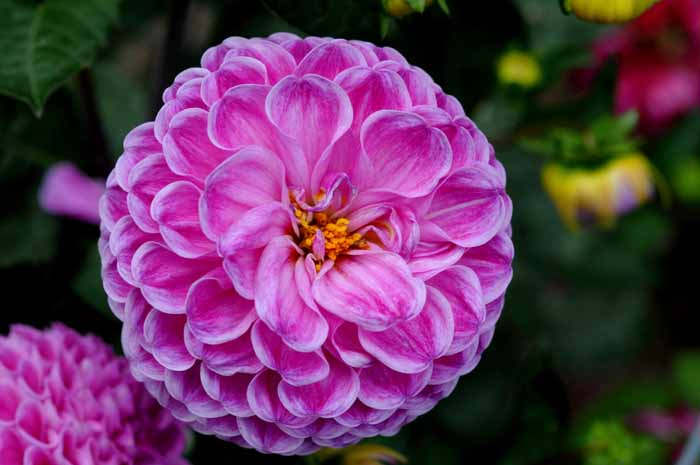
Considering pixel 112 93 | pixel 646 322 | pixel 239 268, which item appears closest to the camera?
pixel 239 268

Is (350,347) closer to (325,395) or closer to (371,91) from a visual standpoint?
(325,395)

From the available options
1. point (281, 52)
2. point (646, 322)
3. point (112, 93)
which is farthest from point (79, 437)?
point (646, 322)

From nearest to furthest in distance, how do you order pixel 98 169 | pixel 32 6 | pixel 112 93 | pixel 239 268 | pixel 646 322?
pixel 239 268 → pixel 32 6 → pixel 98 169 → pixel 112 93 → pixel 646 322

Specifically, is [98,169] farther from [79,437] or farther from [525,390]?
[525,390]

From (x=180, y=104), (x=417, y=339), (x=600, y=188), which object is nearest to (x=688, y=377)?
(x=600, y=188)

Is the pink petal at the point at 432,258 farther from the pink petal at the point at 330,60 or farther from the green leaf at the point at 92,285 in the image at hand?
the green leaf at the point at 92,285

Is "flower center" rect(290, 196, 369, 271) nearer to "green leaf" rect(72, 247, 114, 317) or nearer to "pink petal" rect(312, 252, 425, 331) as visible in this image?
"pink petal" rect(312, 252, 425, 331)
